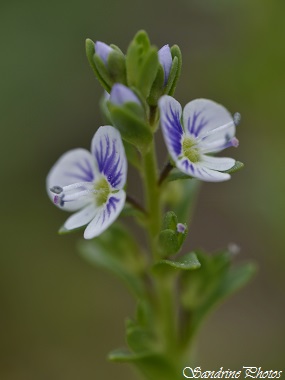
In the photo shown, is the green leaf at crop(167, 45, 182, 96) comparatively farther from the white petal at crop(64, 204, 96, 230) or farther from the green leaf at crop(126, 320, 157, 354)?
the green leaf at crop(126, 320, 157, 354)

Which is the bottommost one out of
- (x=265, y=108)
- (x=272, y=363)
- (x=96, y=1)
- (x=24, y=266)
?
(x=272, y=363)

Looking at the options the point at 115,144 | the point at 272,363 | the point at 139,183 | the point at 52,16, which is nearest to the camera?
the point at 115,144

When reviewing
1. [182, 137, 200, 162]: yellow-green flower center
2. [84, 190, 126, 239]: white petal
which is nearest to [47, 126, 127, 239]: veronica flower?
[84, 190, 126, 239]: white petal

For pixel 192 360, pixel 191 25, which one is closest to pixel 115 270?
pixel 192 360

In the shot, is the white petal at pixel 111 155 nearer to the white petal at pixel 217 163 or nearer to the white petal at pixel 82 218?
the white petal at pixel 82 218

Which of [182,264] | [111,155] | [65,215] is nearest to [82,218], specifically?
[111,155]

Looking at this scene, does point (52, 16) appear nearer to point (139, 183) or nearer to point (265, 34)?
point (139, 183)
